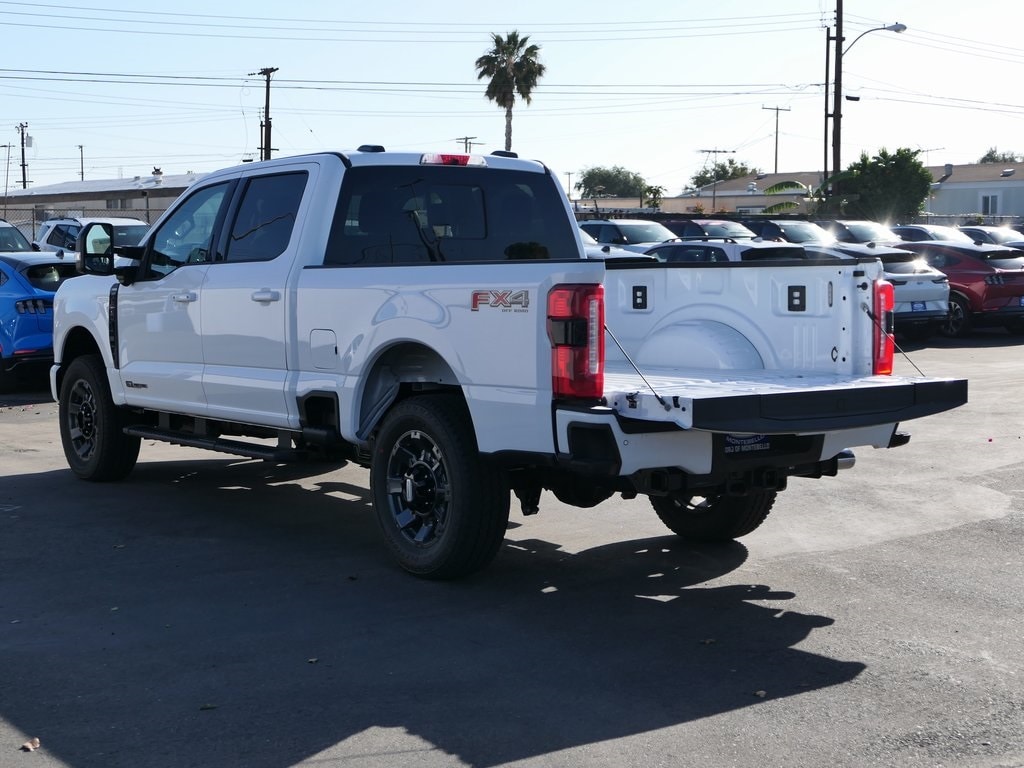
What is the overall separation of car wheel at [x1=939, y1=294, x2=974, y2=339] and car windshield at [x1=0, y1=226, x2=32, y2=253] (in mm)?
15217

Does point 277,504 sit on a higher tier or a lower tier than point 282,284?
lower

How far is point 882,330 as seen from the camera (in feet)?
21.4

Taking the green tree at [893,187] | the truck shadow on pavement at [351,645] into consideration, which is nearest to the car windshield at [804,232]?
the truck shadow on pavement at [351,645]

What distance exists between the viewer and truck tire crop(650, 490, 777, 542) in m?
7.21

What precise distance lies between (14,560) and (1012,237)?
26650mm

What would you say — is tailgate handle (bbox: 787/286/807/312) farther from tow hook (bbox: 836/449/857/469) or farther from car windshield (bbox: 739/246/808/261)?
car windshield (bbox: 739/246/808/261)

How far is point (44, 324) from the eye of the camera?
1506 cm

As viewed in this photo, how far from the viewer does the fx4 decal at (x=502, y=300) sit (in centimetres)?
583

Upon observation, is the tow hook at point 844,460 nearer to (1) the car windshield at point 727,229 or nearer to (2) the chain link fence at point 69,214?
(1) the car windshield at point 727,229

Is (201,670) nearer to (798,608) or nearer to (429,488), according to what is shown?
(429,488)

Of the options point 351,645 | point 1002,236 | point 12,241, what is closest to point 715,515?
point 351,645

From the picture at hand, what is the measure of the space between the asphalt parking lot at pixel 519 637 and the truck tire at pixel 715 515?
15 centimetres

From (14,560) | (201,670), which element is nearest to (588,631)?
(201,670)

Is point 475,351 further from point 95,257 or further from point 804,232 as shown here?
point 804,232
